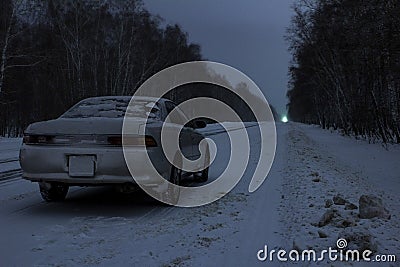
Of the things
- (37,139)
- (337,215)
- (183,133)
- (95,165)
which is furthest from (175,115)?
Answer: (337,215)

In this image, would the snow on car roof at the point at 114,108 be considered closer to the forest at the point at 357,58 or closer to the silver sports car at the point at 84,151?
the silver sports car at the point at 84,151

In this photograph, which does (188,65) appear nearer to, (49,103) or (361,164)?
(49,103)

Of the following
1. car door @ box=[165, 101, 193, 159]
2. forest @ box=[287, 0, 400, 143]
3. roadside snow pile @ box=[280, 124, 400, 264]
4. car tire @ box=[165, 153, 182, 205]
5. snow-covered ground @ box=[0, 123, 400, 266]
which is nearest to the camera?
snow-covered ground @ box=[0, 123, 400, 266]

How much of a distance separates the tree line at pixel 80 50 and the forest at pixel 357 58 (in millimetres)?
12700

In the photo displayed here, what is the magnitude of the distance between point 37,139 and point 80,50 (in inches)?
1135

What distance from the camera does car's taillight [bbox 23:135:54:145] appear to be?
514 cm

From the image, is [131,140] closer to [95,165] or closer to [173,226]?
[95,165]

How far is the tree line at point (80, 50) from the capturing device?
104 ft

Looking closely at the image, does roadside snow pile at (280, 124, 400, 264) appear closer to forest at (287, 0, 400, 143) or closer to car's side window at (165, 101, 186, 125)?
car's side window at (165, 101, 186, 125)

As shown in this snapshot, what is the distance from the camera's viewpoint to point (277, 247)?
3.93 m

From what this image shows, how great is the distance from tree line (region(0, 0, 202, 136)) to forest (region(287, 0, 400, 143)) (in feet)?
41.7

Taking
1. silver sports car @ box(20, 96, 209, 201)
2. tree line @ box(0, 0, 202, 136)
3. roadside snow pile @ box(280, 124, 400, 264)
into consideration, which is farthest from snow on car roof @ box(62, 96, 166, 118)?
tree line @ box(0, 0, 202, 136)

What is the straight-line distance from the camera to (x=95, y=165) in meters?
5.02

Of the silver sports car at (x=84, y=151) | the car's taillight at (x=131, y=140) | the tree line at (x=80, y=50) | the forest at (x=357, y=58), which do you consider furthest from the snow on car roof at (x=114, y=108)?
the tree line at (x=80, y=50)
